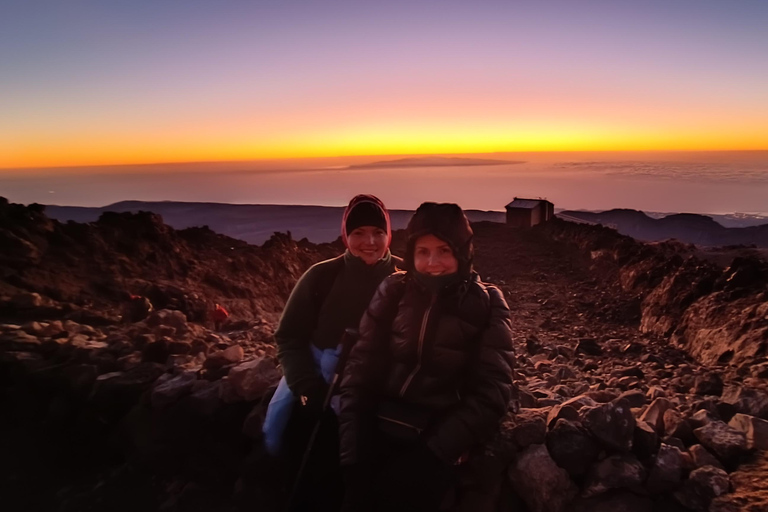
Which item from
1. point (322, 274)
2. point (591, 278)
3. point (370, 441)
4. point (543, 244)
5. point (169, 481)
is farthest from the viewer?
point (543, 244)

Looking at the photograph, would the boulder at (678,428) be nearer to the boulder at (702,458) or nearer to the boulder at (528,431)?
the boulder at (702,458)

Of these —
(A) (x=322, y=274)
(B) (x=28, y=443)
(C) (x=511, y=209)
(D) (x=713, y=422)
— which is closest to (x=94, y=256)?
(B) (x=28, y=443)

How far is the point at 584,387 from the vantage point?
5.02 meters

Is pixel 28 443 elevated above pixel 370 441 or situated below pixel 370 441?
below

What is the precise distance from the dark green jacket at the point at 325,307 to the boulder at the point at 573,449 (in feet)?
4.64

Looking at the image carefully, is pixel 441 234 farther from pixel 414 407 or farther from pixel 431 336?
pixel 414 407

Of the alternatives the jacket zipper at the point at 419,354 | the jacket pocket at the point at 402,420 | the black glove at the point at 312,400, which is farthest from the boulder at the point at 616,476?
the black glove at the point at 312,400

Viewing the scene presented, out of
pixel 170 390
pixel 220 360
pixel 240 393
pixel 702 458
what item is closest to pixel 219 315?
pixel 220 360

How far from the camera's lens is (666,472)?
8.98 ft

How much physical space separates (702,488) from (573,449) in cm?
65

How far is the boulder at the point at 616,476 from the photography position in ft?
9.09

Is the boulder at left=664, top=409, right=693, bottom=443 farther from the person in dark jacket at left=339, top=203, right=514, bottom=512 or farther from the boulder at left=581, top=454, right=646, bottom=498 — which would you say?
the person in dark jacket at left=339, top=203, right=514, bottom=512

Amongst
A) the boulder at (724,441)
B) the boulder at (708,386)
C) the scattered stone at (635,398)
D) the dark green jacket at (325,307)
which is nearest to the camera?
the boulder at (724,441)

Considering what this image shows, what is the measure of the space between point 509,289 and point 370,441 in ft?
35.8
